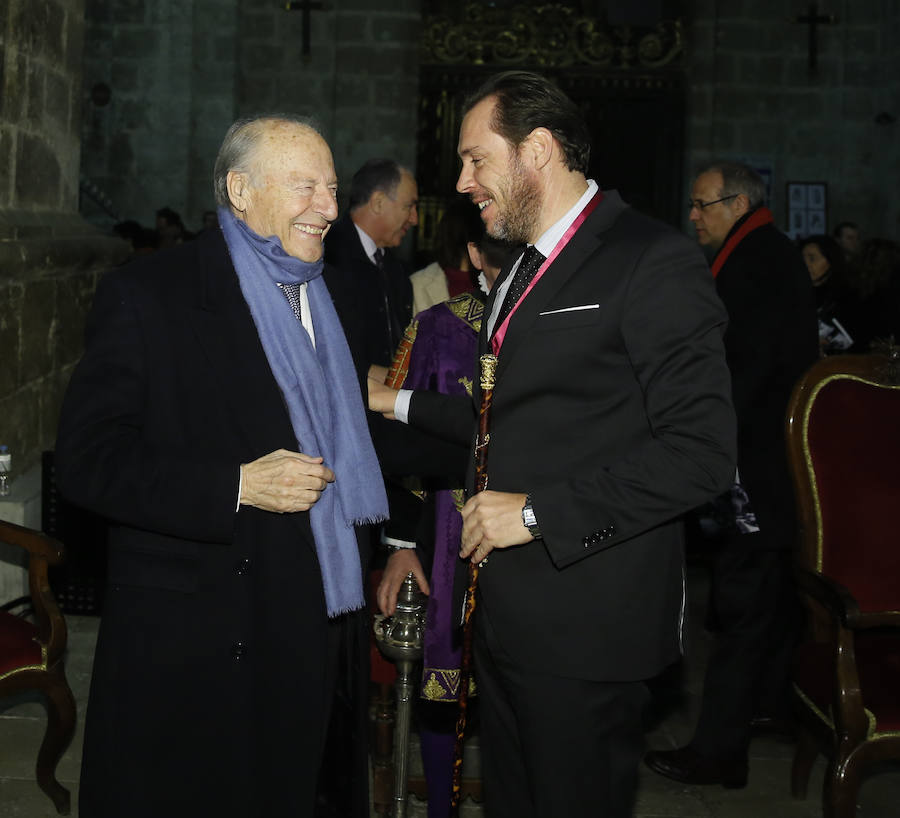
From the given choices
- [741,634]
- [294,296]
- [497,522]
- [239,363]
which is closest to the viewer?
[497,522]

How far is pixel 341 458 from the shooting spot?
2.57 metres

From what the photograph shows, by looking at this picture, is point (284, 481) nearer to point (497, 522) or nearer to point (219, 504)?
point (219, 504)

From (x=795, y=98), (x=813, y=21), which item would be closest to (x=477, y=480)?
(x=795, y=98)

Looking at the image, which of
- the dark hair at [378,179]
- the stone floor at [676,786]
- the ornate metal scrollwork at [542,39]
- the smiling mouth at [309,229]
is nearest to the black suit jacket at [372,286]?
the dark hair at [378,179]

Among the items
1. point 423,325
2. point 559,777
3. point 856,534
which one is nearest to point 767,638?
point 856,534

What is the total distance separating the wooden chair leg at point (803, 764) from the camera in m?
3.92

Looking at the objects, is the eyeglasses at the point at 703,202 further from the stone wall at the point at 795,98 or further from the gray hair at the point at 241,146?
the stone wall at the point at 795,98

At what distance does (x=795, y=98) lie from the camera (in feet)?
38.2

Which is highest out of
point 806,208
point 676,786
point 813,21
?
point 813,21

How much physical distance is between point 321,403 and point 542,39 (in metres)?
10.1

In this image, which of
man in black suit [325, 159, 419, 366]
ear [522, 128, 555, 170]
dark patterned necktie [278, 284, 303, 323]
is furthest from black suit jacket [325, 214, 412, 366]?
ear [522, 128, 555, 170]

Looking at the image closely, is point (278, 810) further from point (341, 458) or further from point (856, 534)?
point (856, 534)

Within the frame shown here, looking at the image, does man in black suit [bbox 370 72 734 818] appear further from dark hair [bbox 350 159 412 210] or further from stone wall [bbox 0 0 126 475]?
dark hair [bbox 350 159 412 210]

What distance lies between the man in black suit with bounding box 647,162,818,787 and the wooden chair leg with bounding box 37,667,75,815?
1.95 metres
